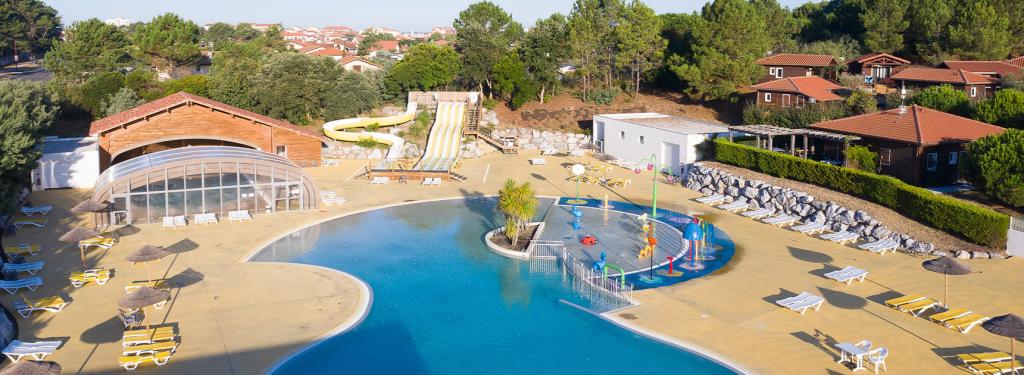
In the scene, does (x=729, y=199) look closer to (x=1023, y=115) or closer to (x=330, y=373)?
(x=1023, y=115)

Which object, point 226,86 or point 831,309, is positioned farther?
point 226,86

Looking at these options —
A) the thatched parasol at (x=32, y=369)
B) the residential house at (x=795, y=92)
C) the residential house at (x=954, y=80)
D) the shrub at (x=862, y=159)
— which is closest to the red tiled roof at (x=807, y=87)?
the residential house at (x=795, y=92)

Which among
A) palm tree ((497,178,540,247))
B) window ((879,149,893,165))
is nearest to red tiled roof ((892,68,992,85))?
window ((879,149,893,165))

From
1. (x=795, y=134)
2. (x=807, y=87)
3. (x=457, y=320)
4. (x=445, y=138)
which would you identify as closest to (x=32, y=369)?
(x=457, y=320)

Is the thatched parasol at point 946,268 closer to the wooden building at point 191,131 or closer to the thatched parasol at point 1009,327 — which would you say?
the thatched parasol at point 1009,327

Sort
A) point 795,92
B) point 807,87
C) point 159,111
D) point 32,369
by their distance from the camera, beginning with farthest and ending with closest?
point 807,87
point 795,92
point 159,111
point 32,369

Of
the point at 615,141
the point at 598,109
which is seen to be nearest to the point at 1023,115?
the point at 615,141

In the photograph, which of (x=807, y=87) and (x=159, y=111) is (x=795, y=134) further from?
(x=159, y=111)
